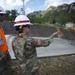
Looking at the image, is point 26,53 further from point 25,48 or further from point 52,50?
point 52,50

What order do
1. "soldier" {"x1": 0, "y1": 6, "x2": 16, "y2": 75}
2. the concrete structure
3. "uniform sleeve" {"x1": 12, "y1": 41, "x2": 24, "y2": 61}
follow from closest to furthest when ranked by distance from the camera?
"uniform sleeve" {"x1": 12, "y1": 41, "x2": 24, "y2": 61}
"soldier" {"x1": 0, "y1": 6, "x2": 16, "y2": 75}
the concrete structure

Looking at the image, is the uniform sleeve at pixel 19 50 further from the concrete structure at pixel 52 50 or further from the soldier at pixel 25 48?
the concrete structure at pixel 52 50

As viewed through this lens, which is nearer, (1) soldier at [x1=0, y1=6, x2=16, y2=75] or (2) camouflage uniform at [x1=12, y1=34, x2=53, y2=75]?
(2) camouflage uniform at [x1=12, y1=34, x2=53, y2=75]

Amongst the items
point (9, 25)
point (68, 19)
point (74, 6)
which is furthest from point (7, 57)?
point (68, 19)

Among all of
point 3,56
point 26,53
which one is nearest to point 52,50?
point 3,56

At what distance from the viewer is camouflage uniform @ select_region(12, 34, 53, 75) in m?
3.03

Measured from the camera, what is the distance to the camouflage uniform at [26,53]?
9.94ft

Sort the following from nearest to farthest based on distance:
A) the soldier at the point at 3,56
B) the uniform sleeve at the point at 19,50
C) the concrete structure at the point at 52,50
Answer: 1. the uniform sleeve at the point at 19,50
2. the soldier at the point at 3,56
3. the concrete structure at the point at 52,50

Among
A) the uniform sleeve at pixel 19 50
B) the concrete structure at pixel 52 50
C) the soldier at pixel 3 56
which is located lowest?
the concrete structure at pixel 52 50

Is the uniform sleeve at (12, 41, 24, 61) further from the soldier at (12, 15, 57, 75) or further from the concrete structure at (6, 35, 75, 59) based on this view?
the concrete structure at (6, 35, 75, 59)

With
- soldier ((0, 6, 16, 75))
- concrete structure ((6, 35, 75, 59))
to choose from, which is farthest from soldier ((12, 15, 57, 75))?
concrete structure ((6, 35, 75, 59))

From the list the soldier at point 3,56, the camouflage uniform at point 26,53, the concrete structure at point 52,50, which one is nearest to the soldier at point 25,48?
the camouflage uniform at point 26,53

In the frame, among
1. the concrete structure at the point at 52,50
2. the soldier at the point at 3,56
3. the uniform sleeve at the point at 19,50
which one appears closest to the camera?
the uniform sleeve at the point at 19,50

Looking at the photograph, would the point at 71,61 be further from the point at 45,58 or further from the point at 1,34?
the point at 1,34
